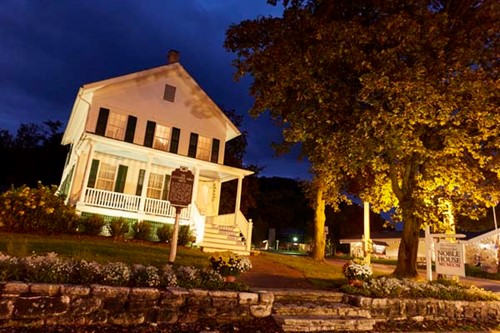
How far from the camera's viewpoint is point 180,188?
910cm

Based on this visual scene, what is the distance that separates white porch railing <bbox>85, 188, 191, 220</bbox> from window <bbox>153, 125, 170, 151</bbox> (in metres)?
3.13

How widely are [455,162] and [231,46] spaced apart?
8.80m

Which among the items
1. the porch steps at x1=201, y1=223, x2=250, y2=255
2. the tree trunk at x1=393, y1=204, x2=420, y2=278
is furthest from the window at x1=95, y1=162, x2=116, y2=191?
the tree trunk at x1=393, y1=204, x2=420, y2=278

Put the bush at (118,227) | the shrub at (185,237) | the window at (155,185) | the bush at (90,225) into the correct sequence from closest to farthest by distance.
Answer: the bush at (90,225), the bush at (118,227), the shrub at (185,237), the window at (155,185)

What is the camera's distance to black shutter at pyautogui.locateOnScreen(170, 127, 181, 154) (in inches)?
722

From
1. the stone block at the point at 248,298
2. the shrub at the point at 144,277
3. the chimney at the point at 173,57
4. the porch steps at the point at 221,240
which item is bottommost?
the stone block at the point at 248,298

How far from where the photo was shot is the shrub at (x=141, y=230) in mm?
14805

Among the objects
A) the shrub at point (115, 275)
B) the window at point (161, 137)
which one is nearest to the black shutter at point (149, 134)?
the window at point (161, 137)

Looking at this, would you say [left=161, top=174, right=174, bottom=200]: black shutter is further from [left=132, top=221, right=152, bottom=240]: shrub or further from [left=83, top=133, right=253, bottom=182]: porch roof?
[left=132, top=221, right=152, bottom=240]: shrub

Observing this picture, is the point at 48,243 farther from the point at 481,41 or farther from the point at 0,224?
the point at 481,41

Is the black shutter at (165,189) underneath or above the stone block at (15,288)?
above

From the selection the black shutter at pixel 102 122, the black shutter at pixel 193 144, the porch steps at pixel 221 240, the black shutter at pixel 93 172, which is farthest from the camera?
the black shutter at pixel 193 144

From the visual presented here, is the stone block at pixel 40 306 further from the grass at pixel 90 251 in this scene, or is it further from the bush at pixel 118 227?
the bush at pixel 118 227

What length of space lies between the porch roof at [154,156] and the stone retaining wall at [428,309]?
1130cm
